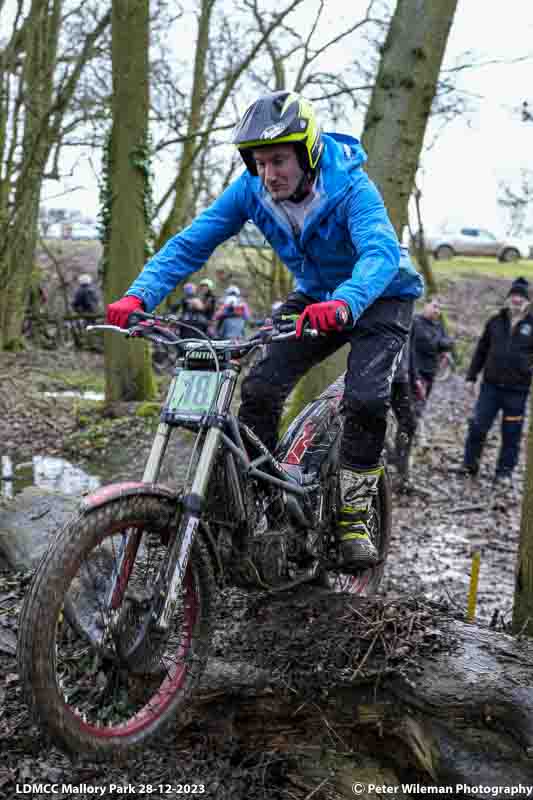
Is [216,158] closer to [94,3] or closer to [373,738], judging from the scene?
[94,3]

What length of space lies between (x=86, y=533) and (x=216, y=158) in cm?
1957

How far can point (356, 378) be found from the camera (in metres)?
3.55

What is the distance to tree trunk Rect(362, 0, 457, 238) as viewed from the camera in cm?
620

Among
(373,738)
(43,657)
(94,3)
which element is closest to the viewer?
(43,657)

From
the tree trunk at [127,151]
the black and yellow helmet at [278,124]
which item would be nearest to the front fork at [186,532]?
the black and yellow helmet at [278,124]

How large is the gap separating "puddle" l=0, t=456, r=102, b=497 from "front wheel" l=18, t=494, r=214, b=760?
487 cm

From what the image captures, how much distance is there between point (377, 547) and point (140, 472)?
4.47 m

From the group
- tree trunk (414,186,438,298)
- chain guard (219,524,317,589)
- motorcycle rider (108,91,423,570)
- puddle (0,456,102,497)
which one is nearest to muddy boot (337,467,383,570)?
motorcycle rider (108,91,423,570)

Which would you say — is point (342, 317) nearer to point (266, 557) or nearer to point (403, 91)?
point (266, 557)

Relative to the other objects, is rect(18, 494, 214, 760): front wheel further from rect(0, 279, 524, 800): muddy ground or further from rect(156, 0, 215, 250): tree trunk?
rect(156, 0, 215, 250): tree trunk

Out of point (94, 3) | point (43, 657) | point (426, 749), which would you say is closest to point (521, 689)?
point (426, 749)

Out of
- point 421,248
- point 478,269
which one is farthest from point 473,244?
point 421,248

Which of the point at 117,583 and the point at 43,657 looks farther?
the point at 117,583

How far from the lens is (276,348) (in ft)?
12.3
